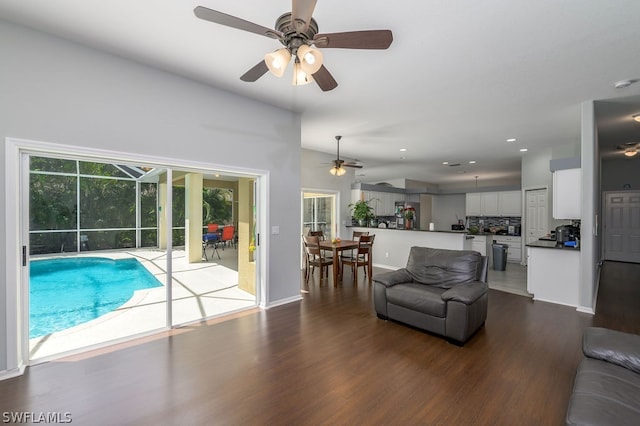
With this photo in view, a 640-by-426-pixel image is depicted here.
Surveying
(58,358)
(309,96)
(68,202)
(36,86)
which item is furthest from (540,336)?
(36,86)

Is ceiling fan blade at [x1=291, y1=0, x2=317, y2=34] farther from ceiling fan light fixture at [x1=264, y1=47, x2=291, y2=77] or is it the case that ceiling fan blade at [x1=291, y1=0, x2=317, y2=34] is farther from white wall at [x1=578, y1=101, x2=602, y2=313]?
white wall at [x1=578, y1=101, x2=602, y2=313]

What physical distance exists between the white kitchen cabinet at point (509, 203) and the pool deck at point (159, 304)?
8564 millimetres

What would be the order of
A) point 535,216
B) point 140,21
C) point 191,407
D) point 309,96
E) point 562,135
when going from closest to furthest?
point 191,407
point 140,21
point 309,96
point 562,135
point 535,216

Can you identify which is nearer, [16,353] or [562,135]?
[16,353]

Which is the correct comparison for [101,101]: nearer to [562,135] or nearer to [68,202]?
[68,202]

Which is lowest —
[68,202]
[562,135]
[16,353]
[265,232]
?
[16,353]

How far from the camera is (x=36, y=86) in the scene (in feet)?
8.45

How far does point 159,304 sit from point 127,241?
0.90 meters

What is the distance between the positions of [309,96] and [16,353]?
13.5ft

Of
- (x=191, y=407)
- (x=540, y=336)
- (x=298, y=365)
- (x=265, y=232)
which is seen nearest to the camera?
(x=191, y=407)

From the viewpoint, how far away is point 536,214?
23.7 ft

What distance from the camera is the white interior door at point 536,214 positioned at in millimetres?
7047

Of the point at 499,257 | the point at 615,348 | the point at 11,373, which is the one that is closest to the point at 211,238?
the point at 11,373

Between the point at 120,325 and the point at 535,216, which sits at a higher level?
the point at 535,216
